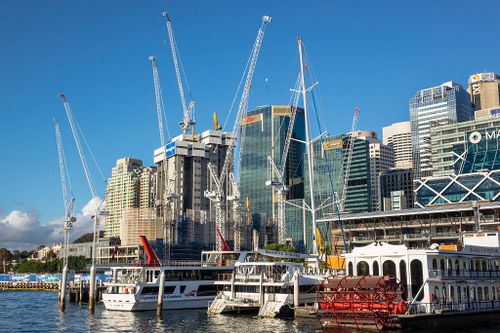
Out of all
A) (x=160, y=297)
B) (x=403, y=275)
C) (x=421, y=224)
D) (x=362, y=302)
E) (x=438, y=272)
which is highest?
(x=421, y=224)

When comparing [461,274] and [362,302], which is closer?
[362,302]

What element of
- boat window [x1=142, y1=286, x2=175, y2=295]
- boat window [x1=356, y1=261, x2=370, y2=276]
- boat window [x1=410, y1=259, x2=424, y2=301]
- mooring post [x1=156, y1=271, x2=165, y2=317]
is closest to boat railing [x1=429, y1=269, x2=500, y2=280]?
boat window [x1=410, y1=259, x2=424, y2=301]

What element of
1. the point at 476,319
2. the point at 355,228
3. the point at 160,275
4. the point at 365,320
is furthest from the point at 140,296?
the point at 355,228

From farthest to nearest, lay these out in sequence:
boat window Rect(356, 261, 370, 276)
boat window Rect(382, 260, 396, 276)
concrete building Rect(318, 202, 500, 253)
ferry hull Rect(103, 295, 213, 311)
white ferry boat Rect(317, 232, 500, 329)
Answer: concrete building Rect(318, 202, 500, 253) < ferry hull Rect(103, 295, 213, 311) < boat window Rect(356, 261, 370, 276) < boat window Rect(382, 260, 396, 276) < white ferry boat Rect(317, 232, 500, 329)

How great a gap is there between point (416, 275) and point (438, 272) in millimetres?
2136

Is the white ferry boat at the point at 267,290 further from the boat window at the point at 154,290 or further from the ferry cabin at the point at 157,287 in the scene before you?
the boat window at the point at 154,290

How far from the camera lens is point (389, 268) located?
6166 centimetres

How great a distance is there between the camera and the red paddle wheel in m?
54.3

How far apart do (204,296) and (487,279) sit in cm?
4245

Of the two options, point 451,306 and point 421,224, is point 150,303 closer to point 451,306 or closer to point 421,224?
point 451,306

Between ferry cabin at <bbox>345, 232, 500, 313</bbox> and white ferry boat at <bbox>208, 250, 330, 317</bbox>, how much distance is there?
1103 cm

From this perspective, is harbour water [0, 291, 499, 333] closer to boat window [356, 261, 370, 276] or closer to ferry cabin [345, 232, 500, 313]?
ferry cabin [345, 232, 500, 313]

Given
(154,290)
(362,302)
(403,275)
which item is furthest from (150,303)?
(403,275)

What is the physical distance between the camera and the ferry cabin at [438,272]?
58656 millimetres
